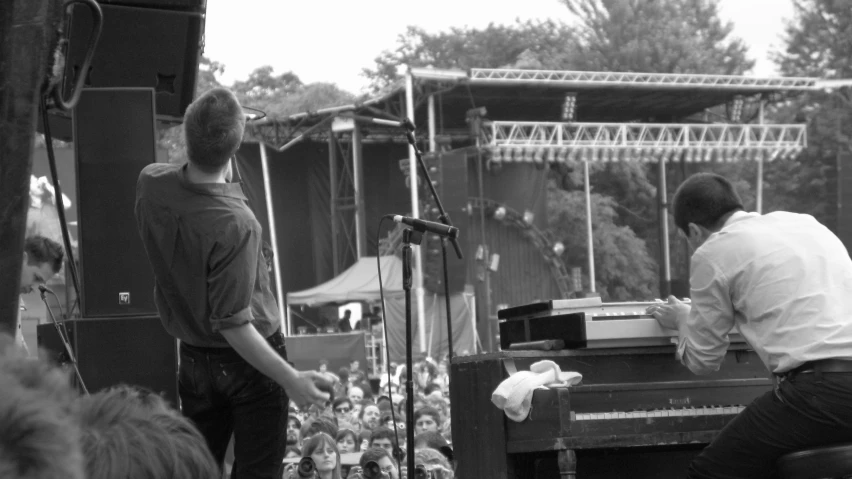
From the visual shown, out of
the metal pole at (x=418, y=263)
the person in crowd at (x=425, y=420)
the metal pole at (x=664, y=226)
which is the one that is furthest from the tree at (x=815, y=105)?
the person in crowd at (x=425, y=420)

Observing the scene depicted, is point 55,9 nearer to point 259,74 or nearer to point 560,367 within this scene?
point 560,367

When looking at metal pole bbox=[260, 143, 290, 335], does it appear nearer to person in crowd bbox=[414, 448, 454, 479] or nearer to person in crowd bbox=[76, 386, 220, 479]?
person in crowd bbox=[414, 448, 454, 479]

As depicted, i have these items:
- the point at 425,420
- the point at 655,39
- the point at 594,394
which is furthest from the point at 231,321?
the point at 655,39

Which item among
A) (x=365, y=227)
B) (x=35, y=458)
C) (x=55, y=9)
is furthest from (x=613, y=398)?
(x=365, y=227)

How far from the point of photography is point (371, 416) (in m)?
9.62

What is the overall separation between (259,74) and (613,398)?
162ft

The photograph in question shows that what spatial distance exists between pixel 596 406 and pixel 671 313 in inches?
20.3

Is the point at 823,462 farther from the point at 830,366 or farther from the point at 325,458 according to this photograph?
the point at 325,458

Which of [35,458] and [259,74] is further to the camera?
[259,74]

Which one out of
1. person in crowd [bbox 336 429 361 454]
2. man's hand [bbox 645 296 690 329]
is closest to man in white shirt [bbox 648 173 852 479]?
man's hand [bbox 645 296 690 329]

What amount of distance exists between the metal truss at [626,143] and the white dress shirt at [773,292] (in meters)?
21.2

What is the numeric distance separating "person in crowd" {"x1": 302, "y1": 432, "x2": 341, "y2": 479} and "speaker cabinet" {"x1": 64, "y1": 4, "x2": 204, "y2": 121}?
195 cm

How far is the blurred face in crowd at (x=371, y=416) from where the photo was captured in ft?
30.5

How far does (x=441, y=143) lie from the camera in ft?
87.9
